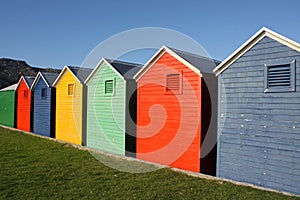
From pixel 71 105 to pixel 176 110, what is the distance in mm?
8724

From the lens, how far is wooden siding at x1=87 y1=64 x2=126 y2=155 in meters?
14.1

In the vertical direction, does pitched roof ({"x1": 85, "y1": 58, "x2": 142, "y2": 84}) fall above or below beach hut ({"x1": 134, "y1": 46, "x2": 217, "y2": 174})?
above

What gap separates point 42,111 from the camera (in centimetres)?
2144

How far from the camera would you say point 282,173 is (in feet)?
26.9

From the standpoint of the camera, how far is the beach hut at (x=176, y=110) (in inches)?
420

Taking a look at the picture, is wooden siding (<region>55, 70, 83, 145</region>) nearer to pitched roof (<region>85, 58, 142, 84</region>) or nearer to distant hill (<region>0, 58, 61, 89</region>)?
pitched roof (<region>85, 58, 142, 84</region>)

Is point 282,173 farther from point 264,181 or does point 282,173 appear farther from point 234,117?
point 234,117

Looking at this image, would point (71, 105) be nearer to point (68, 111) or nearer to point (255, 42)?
point (68, 111)

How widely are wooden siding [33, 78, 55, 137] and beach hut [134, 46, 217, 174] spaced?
30.6 feet

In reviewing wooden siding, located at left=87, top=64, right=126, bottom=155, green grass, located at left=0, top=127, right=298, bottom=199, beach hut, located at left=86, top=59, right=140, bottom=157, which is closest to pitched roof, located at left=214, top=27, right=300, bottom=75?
green grass, located at left=0, top=127, right=298, bottom=199

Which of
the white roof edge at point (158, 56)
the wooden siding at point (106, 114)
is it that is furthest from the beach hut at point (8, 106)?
the white roof edge at point (158, 56)

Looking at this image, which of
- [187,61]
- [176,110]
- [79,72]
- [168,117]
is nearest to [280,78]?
[187,61]

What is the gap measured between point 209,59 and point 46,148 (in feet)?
29.2

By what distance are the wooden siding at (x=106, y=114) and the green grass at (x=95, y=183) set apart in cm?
252
